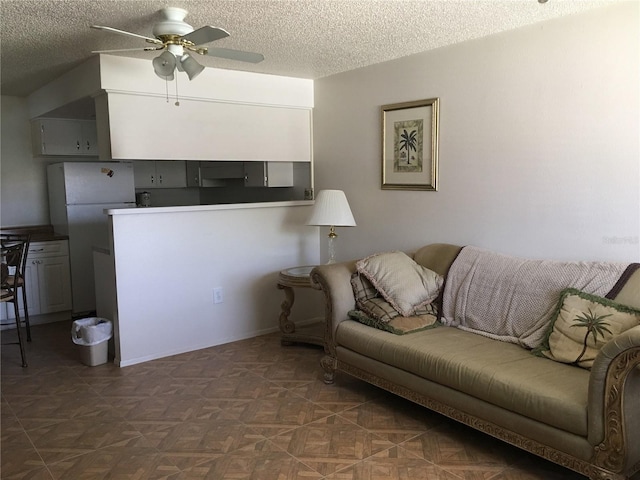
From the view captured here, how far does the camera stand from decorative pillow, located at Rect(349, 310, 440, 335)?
3.14 m

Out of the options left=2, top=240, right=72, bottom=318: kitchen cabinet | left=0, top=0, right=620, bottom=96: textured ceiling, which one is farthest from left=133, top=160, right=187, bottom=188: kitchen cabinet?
left=0, top=0, right=620, bottom=96: textured ceiling

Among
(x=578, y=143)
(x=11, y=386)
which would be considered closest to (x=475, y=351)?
(x=578, y=143)

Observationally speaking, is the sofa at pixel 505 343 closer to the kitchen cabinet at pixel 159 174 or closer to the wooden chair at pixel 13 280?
the wooden chair at pixel 13 280

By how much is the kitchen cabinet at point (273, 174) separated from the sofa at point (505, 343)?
1.69 meters

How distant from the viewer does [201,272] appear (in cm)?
427

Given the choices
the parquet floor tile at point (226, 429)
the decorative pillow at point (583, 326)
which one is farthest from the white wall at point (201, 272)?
the decorative pillow at point (583, 326)

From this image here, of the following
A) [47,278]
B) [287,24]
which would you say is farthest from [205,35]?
[47,278]

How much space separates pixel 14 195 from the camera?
5.39m

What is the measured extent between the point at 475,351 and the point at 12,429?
2.50 m

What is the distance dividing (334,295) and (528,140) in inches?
58.3

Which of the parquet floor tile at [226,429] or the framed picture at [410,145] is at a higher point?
the framed picture at [410,145]

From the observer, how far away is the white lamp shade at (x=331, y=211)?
4004 millimetres

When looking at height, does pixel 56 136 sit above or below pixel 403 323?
above

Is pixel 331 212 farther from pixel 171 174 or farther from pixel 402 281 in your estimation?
pixel 171 174
